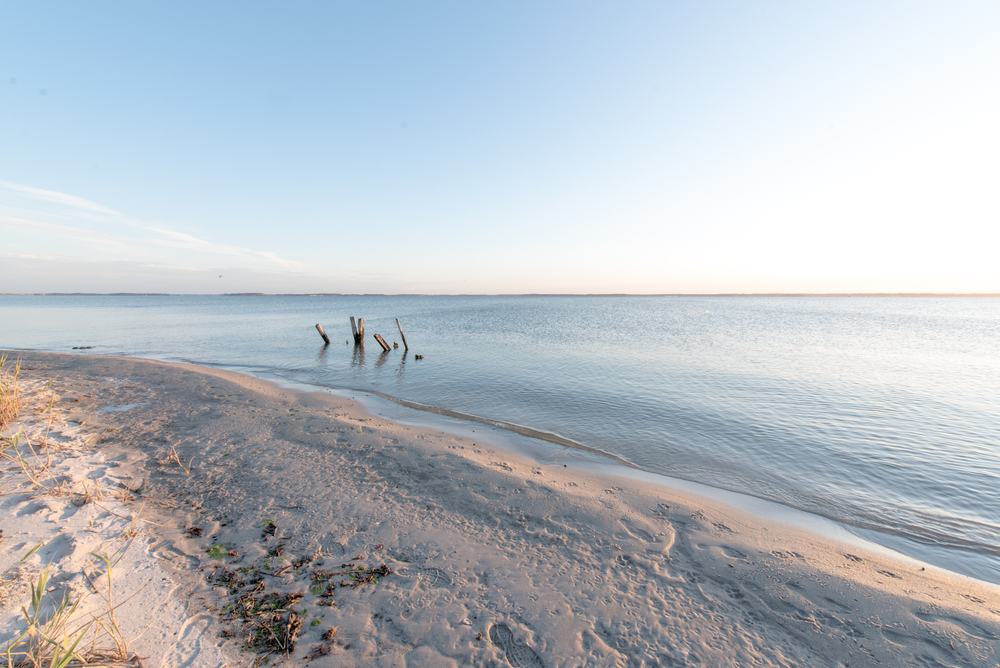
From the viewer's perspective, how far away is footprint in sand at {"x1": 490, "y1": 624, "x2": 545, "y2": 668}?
3588 mm

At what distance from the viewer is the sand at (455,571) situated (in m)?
3.75

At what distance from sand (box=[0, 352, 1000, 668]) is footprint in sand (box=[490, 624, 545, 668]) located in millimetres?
20

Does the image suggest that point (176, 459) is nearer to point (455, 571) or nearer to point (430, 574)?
point (430, 574)

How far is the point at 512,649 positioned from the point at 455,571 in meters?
1.27

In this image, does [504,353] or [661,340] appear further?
[661,340]

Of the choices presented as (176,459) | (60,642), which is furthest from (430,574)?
(176,459)

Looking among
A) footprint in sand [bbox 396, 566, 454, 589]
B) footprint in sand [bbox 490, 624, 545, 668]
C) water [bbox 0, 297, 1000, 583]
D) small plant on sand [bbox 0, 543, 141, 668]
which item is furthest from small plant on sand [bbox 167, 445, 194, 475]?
water [bbox 0, 297, 1000, 583]

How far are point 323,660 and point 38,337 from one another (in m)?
44.2

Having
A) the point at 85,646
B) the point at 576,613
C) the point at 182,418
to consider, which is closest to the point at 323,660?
the point at 85,646

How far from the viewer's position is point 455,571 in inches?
188

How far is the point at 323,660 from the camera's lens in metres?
3.45

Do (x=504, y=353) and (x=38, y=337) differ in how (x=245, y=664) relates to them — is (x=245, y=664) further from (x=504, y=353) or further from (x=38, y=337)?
(x=38, y=337)

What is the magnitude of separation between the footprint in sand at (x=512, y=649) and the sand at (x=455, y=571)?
2cm

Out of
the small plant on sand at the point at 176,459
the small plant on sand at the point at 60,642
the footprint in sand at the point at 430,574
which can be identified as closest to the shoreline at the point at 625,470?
the footprint in sand at the point at 430,574
